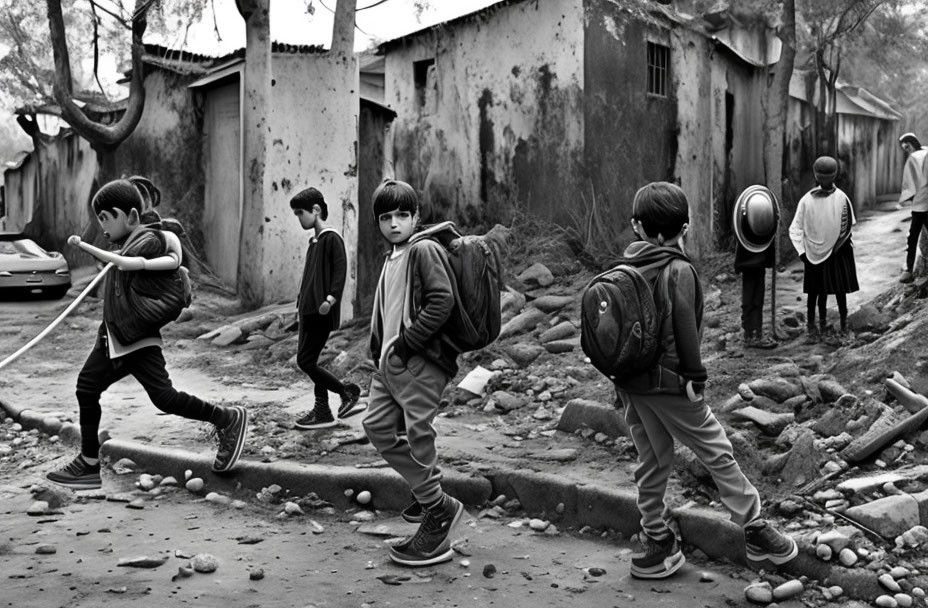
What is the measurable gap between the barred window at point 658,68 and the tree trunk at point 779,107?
2.23 meters

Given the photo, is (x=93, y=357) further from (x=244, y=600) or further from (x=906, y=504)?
(x=906, y=504)

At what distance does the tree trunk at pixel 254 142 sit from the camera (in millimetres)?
13266

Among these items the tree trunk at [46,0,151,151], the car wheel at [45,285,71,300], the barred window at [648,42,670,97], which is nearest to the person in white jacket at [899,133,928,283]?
the barred window at [648,42,670,97]

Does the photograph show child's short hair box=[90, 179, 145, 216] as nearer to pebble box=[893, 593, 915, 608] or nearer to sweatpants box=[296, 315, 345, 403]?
sweatpants box=[296, 315, 345, 403]

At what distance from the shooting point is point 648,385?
3943 millimetres

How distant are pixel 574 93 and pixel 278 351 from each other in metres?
5.69

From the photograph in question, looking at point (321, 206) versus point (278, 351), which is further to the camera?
point (278, 351)

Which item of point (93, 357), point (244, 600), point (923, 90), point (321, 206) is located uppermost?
point (923, 90)

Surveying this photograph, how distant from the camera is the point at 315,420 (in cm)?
691

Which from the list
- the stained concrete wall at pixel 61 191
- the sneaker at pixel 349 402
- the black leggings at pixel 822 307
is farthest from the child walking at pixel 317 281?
A: the stained concrete wall at pixel 61 191

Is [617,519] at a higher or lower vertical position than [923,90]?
lower

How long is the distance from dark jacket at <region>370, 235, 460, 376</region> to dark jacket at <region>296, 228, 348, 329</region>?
7.39 feet

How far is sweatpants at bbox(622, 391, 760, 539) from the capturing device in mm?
3957

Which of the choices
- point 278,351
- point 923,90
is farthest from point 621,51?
point 923,90
